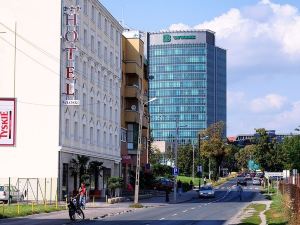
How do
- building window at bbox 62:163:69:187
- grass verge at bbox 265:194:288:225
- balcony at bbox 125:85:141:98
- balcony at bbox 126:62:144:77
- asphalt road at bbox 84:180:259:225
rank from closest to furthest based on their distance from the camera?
1. grass verge at bbox 265:194:288:225
2. asphalt road at bbox 84:180:259:225
3. building window at bbox 62:163:69:187
4. balcony at bbox 125:85:141:98
5. balcony at bbox 126:62:144:77

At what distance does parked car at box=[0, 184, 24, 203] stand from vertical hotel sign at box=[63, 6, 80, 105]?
28.6ft

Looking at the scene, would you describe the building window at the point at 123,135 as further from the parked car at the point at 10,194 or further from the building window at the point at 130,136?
the parked car at the point at 10,194

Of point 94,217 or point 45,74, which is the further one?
point 45,74

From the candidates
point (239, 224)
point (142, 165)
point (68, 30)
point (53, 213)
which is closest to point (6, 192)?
point (53, 213)

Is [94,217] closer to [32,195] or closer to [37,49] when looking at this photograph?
[32,195]

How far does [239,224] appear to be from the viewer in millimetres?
33781

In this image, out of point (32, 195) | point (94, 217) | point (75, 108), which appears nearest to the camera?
point (94, 217)

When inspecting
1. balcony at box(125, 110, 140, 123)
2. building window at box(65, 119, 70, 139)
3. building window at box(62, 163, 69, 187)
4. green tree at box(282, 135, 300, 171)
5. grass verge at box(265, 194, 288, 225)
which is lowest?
grass verge at box(265, 194, 288, 225)

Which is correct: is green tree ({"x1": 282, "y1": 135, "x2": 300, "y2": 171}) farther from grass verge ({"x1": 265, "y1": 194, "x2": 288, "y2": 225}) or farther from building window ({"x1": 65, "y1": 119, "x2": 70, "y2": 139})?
grass verge ({"x1": 265, "y1": 194, "x2": 288, "y2": 225})

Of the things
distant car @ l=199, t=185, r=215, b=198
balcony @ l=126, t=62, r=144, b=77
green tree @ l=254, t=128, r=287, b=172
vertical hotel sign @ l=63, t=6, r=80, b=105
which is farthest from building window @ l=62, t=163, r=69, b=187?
green tree @ l=254, t=128, r=287, b=172

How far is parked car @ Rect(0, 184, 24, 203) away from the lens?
5394 cm

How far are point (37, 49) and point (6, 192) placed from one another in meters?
13.4

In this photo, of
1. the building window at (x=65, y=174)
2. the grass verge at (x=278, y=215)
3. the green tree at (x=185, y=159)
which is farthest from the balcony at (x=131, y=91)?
the green tree at (x=185, y=159)

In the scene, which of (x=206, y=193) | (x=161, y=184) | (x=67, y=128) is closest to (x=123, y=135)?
(x=206, y=193)
